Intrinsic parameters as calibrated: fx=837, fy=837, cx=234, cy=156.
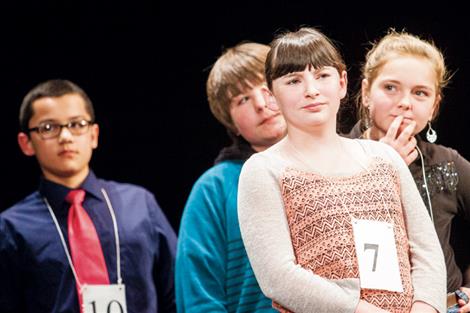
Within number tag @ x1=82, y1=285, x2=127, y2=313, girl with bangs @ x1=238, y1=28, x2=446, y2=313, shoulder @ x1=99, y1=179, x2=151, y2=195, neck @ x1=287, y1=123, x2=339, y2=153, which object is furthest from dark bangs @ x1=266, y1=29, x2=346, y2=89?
shoulder @ x1=99, y1=179, x2=151, y2=195

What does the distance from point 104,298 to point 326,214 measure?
140 centimetres

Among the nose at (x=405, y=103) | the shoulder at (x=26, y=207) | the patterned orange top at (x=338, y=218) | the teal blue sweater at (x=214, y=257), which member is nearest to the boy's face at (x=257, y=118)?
the teal blue sweater at (x=214, y=257)

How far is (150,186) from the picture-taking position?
382 cm

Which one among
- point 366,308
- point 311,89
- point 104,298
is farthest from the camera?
point 104,298

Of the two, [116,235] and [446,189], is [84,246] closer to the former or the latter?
[116,235]

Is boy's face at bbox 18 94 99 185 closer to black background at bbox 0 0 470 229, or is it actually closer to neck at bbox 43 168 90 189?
neck at bbox 43 168 90 189

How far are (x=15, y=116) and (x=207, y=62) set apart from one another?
875 mm

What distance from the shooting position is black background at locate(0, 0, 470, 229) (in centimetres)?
358

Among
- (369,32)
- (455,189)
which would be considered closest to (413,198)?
(455,189)

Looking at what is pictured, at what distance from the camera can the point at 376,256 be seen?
1835 mm

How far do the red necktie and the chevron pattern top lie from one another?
4.20 ft

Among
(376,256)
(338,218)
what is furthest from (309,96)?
(376,256)

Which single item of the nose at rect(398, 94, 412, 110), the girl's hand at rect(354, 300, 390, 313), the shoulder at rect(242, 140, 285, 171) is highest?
the nose at rect(398, 94, 412, 110)

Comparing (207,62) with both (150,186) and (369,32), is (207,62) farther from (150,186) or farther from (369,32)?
(369,32)
